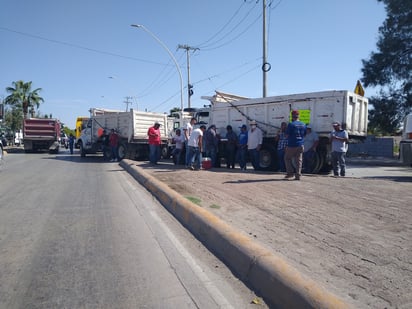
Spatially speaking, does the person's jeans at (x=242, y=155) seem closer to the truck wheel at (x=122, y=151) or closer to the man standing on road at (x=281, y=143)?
the man standing on road at (x=281, y=143)

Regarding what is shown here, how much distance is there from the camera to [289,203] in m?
6.16

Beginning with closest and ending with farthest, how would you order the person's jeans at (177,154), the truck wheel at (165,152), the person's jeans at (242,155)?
the person's jeans at (242,155), the person's jeans at (177,154), the truck wheel at (165,152)

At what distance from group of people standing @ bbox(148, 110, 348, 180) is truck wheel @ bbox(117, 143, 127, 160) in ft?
14.5

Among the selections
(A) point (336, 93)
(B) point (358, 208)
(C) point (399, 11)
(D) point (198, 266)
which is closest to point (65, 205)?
(D) point (198, 266)

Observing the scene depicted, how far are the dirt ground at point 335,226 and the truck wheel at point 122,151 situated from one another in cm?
1038

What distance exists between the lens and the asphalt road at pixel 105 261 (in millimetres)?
3082

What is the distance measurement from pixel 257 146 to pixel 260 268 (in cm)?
904

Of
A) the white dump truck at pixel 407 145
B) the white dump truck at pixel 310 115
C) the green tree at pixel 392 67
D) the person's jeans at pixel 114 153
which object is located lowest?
the person's jeans at pixel 114 153

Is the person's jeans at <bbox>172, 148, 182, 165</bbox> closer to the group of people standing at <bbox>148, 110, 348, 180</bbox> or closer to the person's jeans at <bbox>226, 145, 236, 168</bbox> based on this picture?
the group of people standing at <bbox>148, 110, 348, 180</bbox>

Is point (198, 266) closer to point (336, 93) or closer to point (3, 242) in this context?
point (3, 242)

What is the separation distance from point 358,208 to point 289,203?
42.9 inches

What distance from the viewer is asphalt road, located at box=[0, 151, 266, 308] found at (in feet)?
10.1

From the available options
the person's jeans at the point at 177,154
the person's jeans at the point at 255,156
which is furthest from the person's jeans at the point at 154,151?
the person's jeans at the point at 255,156

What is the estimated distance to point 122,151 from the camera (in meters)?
18.8
